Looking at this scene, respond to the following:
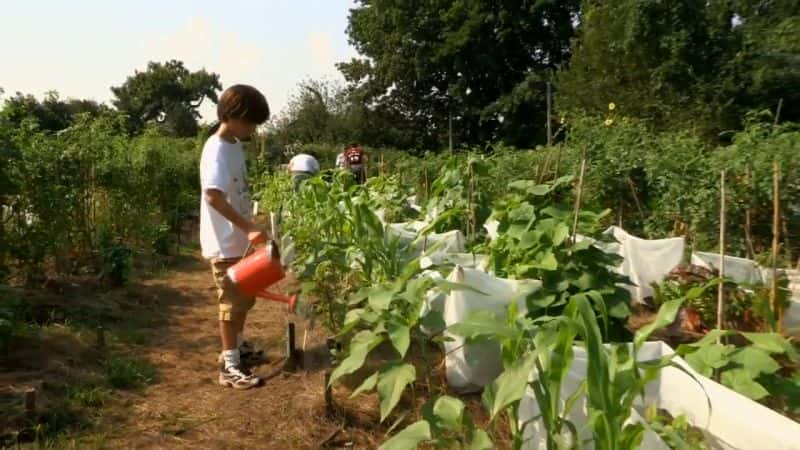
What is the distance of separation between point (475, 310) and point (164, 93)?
4702 cm

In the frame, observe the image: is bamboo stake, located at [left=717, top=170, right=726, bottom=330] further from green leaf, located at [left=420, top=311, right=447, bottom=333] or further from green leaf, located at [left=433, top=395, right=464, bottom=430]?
green leaf, located at [left=433, top=395, right=464, bottom=430]

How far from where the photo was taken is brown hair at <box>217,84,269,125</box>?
2.89 metres

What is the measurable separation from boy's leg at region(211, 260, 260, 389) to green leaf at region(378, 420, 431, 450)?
1685 mm

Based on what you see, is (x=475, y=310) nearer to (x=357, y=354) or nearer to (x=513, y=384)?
(x=357, y=354)

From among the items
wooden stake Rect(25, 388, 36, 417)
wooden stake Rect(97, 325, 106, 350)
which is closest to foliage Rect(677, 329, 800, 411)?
wooden stake Rect(25, 388, 36, 417)

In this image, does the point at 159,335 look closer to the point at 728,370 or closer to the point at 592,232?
Result: the point at 592,232

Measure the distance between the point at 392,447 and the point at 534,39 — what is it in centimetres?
2919

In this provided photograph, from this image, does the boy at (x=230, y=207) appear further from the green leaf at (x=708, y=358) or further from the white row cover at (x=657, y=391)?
the green leaf at (x=708, y=358)

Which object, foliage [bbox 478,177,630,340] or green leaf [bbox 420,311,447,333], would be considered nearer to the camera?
green leaf [bbox 420,311,447,333]

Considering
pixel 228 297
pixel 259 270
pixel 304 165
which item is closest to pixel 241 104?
pixel 259 270

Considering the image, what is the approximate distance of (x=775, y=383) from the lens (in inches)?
72.0

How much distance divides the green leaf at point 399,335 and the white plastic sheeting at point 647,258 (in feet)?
8.57

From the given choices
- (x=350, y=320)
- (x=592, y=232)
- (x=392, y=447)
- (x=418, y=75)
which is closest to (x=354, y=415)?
(x=350, y=320)

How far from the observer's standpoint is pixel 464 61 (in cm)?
2761
